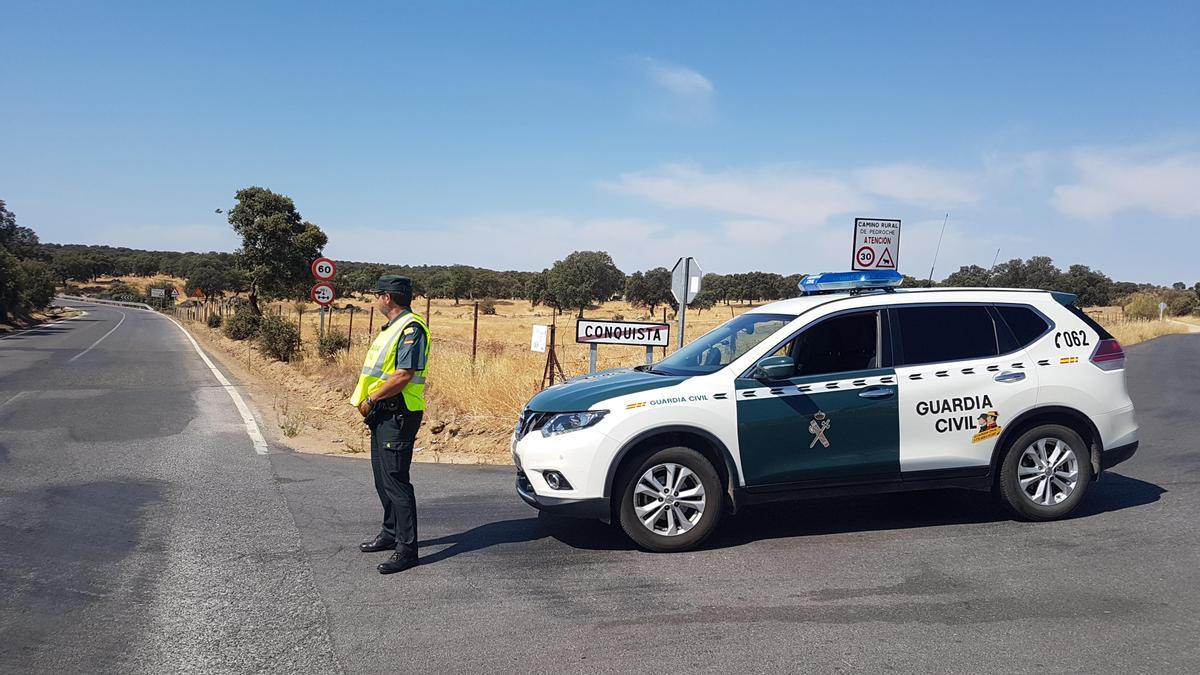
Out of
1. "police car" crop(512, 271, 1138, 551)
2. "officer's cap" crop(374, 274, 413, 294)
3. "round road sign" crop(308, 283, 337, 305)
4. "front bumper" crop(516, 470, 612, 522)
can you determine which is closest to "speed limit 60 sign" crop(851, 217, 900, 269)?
"police car" crop(512, 271, 1138, 551)

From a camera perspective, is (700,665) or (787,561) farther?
(787,561)

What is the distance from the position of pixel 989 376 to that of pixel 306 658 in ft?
16.5

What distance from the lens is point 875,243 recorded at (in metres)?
11.5

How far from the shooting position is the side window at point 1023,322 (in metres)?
6.48

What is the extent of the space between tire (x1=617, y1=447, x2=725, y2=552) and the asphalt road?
0.15m

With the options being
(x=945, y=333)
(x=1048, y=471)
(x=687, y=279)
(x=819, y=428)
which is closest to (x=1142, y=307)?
(x=687, y=279)

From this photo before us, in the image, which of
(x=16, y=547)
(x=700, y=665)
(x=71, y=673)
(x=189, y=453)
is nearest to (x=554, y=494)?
(x=700, y=665)

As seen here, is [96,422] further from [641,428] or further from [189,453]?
[641,428]

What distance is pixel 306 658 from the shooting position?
403 centimetres

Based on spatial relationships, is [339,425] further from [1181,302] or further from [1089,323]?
[1181,302]

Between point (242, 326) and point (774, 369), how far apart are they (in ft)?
99.1

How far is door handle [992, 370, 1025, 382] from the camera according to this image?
628 cm

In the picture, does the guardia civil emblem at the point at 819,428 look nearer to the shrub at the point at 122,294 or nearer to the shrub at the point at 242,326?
the shrub at the point at 242,326

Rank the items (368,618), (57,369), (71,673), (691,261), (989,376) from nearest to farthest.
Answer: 1. (71,673)
2. (368,618)
3. (989,376)
4. (691,261)
5. (57,369)
